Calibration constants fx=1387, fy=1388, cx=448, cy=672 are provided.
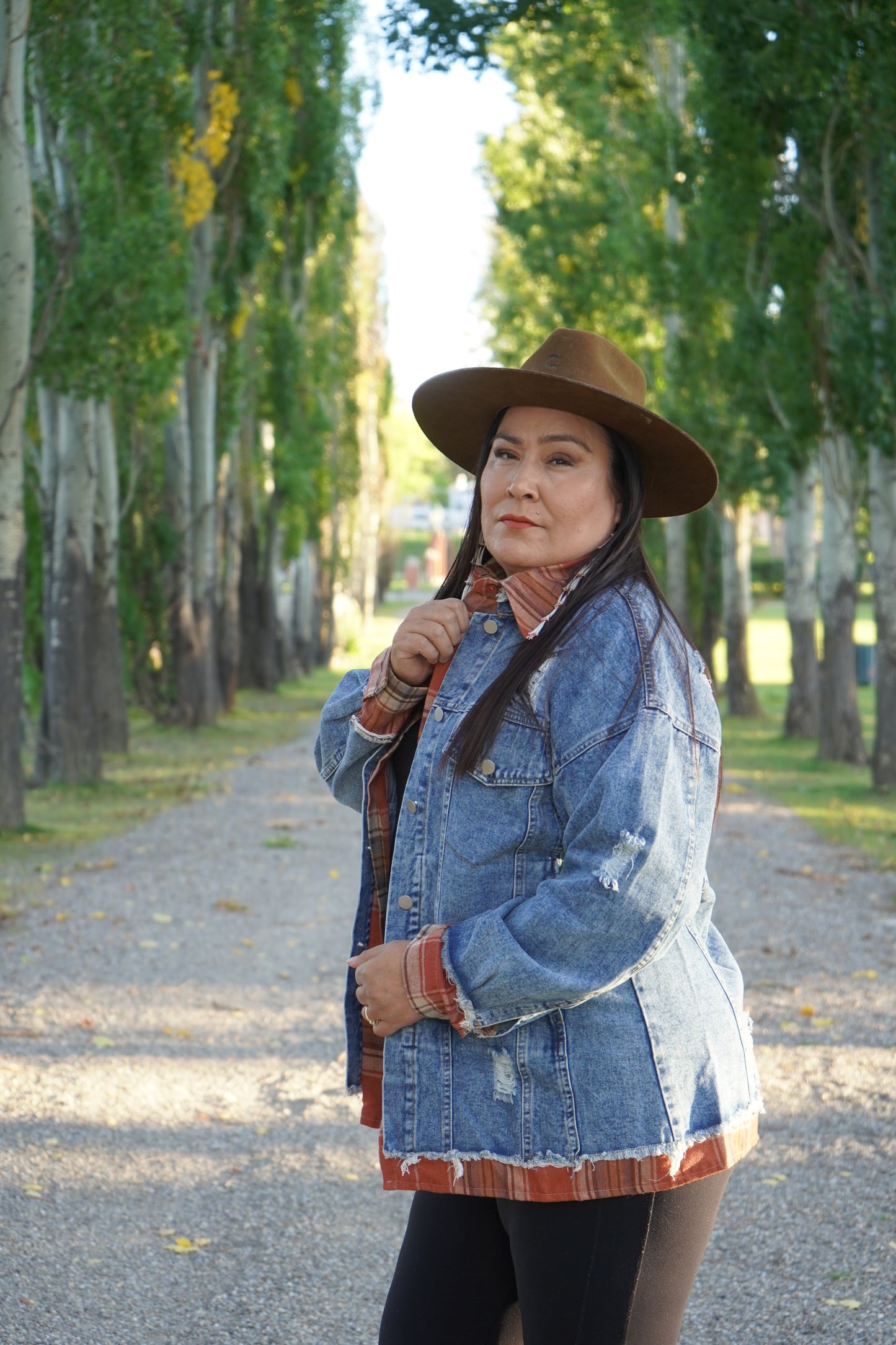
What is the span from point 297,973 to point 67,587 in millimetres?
6825

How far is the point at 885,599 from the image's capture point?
1381 cm

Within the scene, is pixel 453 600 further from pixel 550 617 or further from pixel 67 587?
pixel 67 587

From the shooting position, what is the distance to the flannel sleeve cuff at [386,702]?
2.25m

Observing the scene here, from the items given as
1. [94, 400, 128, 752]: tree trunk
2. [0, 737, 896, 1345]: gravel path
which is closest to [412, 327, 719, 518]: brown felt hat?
[0, 737, 896, 1345]: gravel path

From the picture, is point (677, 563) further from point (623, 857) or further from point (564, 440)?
point (623, 857)

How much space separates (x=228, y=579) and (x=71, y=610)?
419 inches

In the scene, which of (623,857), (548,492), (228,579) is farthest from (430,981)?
(228,579)

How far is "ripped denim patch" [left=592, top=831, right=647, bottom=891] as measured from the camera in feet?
6.07

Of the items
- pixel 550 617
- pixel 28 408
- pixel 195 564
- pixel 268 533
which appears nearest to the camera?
pixel 550 617

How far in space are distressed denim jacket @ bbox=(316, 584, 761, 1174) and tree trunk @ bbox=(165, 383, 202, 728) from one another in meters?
17.6

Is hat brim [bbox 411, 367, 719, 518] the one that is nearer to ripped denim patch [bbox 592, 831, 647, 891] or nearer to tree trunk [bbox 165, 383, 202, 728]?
ripped denim patch [bbox 592, 831, 647, 891]

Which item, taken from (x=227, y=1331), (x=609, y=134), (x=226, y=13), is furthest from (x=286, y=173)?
(x=227, y=1331)

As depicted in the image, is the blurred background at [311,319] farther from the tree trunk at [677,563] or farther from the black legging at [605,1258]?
the black legging at [605,1258]

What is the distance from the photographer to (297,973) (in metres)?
7.32
